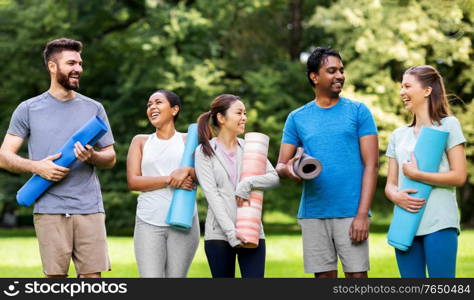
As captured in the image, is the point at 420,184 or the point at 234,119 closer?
the point at 420,184

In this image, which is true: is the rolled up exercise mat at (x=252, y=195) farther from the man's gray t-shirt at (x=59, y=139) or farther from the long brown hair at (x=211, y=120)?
the man's gray t-shirt at (x=59, y=139)

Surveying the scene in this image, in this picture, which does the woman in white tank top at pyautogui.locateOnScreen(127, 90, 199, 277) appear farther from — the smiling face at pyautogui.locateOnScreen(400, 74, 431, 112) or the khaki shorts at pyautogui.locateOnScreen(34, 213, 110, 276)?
the smiling face at pyautogui.locateOnScreen(400, 74, 431, 112)

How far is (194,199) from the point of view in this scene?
5430mm

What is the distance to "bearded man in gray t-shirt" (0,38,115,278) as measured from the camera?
17.5 ft

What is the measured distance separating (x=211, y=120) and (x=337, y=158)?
94 cm

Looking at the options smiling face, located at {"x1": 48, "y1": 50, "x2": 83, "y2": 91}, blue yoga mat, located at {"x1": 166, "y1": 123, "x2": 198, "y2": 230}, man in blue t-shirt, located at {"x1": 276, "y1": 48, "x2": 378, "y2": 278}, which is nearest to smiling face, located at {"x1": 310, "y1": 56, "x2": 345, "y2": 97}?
man in blue t-shirt, located at {"x1": 276, "y1": 48, "x2": 378, "y2": 278}

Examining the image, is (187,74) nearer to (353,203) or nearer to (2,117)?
(2,117)

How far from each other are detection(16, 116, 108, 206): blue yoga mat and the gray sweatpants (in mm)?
714

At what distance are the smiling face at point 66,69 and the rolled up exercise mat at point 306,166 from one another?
5.48ft

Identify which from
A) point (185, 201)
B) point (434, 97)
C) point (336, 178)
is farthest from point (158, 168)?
point (434, 97)

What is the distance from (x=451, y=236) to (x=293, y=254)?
1196 cm

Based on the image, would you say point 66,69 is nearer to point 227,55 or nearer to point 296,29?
point 227,55

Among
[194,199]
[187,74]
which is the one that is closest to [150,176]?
[194,199]

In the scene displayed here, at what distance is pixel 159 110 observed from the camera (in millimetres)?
5680
